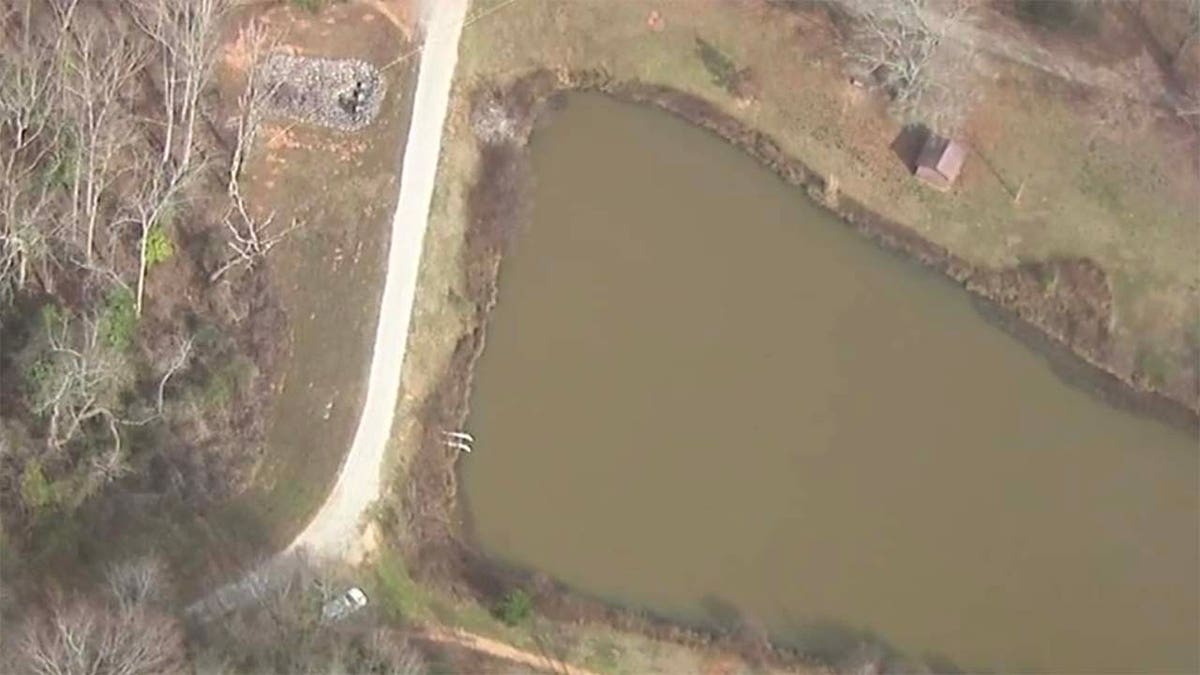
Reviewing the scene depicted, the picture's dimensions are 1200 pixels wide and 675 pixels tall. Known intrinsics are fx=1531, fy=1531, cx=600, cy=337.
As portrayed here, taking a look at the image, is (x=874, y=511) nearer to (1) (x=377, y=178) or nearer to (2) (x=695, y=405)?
(2) (x=695, y=405)

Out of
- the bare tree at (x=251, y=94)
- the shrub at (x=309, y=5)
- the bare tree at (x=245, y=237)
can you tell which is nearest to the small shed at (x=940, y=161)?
the shrub at (x=309, y=5)

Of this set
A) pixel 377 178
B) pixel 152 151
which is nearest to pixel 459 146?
pixel 377 178

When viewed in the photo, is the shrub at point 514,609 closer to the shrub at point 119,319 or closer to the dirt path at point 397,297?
the dirt path at point 397,297

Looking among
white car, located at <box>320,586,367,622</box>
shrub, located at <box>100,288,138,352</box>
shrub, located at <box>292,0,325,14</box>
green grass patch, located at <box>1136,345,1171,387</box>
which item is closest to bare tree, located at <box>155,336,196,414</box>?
shrub, located at <box>100,288,138,352</box>

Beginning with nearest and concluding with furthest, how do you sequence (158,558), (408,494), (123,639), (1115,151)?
1. (123,639)
2. (158,558)
3. (408,494)
4. (1115,151)

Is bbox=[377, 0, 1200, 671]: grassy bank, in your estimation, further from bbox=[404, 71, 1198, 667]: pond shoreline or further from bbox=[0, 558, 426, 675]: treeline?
bbox=[0, 558, 426, 675]: treeline

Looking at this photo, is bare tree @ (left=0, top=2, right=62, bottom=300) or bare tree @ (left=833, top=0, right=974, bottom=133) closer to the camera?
bare tree @ (left=0, top=2, right=62, bottom=300)
